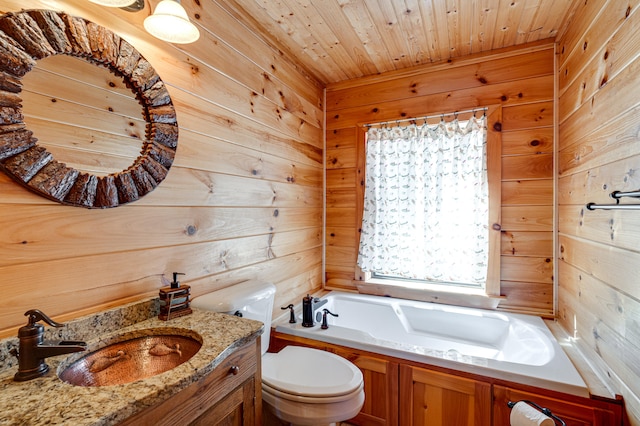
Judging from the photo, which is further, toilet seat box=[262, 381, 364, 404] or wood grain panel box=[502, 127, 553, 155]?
wood grain panel box=[502, 127, 553, 155]

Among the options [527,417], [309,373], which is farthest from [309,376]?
[527,417]

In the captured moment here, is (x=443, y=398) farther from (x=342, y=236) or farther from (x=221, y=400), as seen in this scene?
(x=342, y=236)

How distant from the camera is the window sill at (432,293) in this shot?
90.7 inches

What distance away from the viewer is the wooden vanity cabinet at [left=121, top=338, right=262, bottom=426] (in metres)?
0.81

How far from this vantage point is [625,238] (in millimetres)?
1213

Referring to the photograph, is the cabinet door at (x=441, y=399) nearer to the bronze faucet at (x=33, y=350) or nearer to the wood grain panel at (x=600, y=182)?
the wood grain panel at (x=600, y=182)

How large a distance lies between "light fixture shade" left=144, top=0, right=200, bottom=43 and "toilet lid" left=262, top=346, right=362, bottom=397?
1558 millimetres

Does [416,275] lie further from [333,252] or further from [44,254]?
[44,254]

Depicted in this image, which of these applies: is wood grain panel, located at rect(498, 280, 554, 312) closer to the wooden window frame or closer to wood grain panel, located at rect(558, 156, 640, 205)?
the wooden window frame

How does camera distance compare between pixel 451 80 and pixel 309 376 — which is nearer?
pixel 309 376

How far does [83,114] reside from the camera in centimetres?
107

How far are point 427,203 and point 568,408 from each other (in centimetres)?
148

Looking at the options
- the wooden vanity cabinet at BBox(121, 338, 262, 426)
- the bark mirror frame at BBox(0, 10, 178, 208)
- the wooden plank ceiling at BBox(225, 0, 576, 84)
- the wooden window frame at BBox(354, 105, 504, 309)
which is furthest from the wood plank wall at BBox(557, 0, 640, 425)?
the bark mirror frame at BBox(0, 10, 178, 208)

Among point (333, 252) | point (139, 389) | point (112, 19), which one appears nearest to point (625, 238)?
point (139, 389)
